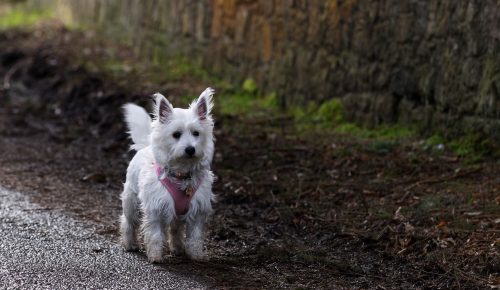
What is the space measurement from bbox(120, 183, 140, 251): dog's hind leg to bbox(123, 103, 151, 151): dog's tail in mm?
472

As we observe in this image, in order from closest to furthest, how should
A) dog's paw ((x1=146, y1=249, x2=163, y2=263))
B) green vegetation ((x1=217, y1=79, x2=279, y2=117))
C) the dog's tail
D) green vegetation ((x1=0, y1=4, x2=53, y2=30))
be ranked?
1. dog's paw ((x1=146, y1=249, x2=163, y2=263))
2. the dog's tail
3. green vegetation ((x1=217, y1=79, x2=279, y2=117))
4. green vegetation ((x1=0, y1=4, x2=53, y2=30))

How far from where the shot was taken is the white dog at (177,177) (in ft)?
24.4

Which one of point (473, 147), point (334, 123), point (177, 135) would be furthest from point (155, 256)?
point (334, 123)

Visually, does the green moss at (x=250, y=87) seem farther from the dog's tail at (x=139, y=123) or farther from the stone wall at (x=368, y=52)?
the dog's tail at (x=139, y=123)

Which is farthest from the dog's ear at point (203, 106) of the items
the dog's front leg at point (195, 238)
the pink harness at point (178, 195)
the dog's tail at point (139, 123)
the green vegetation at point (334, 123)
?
the green vegetation at point (334, 123)

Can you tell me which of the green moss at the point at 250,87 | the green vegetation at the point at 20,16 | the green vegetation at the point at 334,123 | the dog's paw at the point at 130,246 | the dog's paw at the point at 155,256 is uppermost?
the dog's paw at the point at 155,256

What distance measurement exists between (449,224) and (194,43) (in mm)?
9029

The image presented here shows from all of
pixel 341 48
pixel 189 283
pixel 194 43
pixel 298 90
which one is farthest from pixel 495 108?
pixel 194 43

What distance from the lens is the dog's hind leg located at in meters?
7.81

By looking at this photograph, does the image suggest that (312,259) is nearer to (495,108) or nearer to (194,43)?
(495,108)

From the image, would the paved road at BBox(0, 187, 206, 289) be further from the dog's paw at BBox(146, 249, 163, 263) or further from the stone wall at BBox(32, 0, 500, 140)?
the stone wall at BBox(32, 0, 500, 140)

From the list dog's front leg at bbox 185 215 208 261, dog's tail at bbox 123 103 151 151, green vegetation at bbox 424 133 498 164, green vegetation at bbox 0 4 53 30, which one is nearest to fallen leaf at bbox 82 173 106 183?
dog's tail at bbox 123 103 151 151

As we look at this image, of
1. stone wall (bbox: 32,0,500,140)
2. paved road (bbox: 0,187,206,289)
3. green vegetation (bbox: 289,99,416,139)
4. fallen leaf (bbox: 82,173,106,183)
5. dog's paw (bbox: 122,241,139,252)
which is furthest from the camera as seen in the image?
green vegetation (bbox: 289,99,416,139)

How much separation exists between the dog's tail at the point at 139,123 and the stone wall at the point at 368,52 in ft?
13.3
